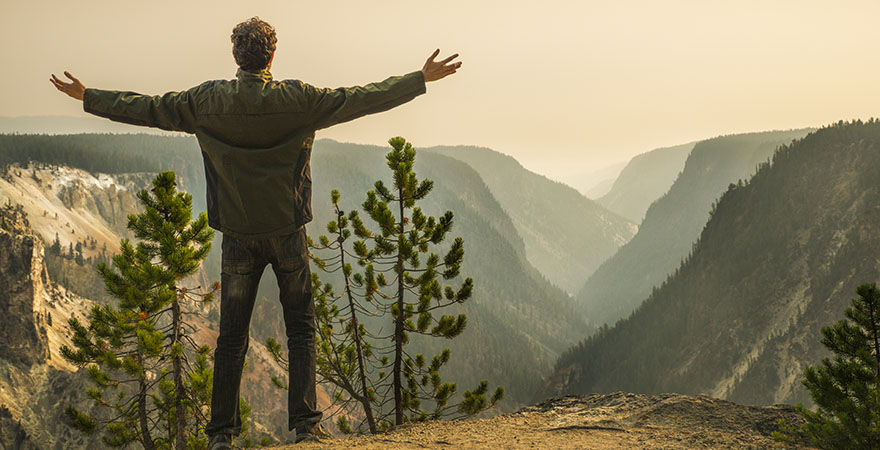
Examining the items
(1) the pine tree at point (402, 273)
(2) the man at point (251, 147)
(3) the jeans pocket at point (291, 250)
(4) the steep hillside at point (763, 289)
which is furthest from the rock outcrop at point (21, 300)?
(4) the steep hillside at point (763, 289)

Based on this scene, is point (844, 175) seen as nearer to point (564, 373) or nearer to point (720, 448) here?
point (564, 373)

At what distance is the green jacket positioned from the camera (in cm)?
616

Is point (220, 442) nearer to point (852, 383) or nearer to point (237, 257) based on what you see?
point (237, 257)

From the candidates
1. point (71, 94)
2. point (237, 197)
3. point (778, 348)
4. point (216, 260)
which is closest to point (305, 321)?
point (237, 197)

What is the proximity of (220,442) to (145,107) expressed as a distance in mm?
3393

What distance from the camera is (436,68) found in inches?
257

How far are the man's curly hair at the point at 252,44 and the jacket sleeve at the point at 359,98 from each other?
50cm

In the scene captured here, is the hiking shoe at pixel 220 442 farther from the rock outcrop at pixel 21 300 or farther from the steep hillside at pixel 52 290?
the rock outcrop at pixel 21 300

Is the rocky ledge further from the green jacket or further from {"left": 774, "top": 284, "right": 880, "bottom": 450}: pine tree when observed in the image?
the green jacket

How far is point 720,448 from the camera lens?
732cm

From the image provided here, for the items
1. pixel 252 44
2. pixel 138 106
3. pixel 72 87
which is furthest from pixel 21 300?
pixel 252 44

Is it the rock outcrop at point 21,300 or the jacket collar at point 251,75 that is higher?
the jacket collar at point 251,75

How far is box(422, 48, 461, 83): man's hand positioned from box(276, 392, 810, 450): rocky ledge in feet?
13.2

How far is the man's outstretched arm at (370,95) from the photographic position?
6.23m
